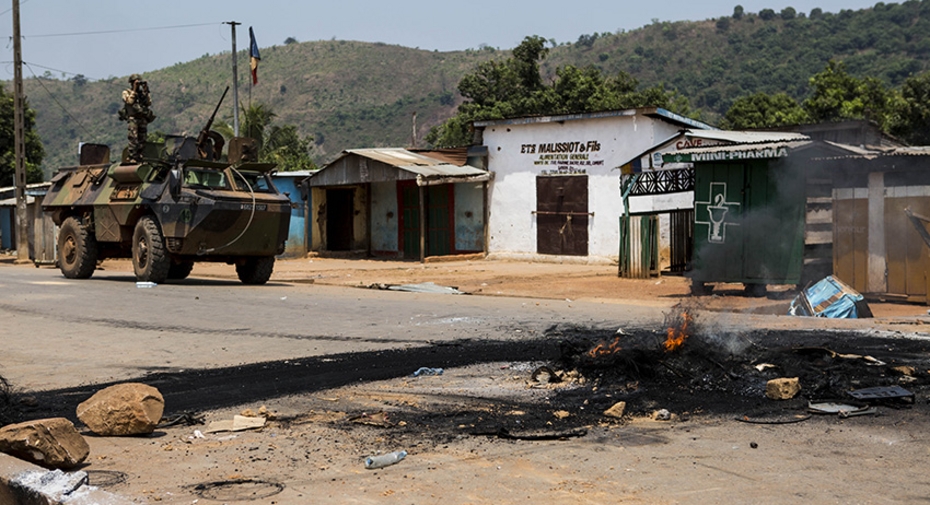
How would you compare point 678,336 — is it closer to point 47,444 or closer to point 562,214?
point 47,444

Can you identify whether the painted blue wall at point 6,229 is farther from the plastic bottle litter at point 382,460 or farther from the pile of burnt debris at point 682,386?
the plastic bottle litter at point 382,460

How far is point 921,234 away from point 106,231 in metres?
15.1

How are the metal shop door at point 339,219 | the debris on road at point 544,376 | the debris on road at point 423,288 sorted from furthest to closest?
the metal shop door at point 339,219 → the debris on road at point 423,288 → the debris on road at point 544,376

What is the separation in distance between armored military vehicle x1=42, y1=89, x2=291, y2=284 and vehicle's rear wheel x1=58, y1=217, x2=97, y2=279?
0.8 inches

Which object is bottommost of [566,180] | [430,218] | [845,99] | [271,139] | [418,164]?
[430,218]

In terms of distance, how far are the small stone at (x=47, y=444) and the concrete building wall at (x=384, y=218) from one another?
87.4 feet

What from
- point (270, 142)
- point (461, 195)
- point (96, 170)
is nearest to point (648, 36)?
point (270, 142)

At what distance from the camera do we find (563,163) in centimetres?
2756

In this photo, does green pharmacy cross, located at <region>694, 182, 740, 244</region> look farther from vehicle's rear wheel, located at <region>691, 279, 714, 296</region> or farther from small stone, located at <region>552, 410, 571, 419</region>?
small stone, located at <region>552, 410, 571, 419</region>

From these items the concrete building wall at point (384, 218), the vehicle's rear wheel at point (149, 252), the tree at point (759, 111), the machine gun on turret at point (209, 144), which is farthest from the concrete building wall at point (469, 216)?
the tree at point (759, 111)

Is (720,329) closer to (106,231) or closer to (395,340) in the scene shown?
(395,340)

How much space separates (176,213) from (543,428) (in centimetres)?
1321

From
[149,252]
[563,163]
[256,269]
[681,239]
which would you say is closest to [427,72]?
[563,163]

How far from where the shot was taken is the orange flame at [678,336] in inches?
→ 310
